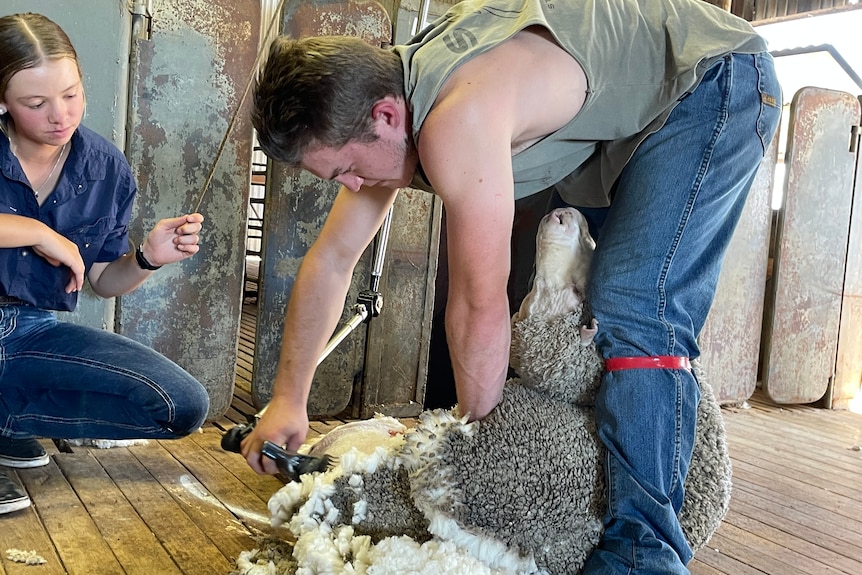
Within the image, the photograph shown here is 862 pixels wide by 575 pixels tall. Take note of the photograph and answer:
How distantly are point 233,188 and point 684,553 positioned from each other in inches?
72.5

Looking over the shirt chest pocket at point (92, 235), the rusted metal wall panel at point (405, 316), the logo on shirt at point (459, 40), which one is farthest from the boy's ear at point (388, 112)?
the rusted metal wall panel at point (405, 316)

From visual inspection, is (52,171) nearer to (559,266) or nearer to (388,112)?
(388,112)

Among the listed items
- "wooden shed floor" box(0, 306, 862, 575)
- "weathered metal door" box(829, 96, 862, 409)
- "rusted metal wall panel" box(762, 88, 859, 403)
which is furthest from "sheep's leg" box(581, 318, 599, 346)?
"weathered metal door" box(829, 96, 862, 409)

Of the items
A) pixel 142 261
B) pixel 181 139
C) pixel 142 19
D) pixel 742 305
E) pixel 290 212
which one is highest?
pixel 142 19

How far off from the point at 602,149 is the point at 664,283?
0.32m

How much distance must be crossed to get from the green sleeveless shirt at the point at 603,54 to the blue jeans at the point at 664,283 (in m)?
0.05

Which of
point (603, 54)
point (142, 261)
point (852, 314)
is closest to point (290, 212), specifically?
point (142, 261)

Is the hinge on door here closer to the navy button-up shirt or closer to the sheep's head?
the navy button-up shirt

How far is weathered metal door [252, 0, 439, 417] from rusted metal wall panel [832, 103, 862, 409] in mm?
2146

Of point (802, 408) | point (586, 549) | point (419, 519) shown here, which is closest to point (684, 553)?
point (586, 549)

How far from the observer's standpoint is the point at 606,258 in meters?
1.48

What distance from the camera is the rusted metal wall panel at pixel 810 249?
3680 mm

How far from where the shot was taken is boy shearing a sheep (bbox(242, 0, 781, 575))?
51.9 inches

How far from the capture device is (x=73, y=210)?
202cm
